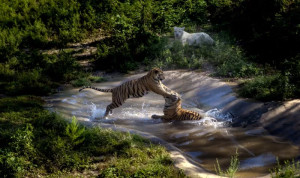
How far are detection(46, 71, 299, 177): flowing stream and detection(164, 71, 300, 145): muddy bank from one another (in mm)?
29

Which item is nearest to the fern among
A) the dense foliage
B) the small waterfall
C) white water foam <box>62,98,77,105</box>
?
the small waterfall

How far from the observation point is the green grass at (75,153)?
16.2ft

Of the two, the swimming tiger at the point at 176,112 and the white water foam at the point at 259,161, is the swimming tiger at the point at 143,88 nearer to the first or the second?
the swimming tiger at the point at 176,112

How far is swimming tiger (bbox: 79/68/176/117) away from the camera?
6961mm

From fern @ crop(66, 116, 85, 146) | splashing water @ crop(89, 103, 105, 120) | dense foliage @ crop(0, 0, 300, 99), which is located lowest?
splashing water @ crop(89, 103, 105, 120)

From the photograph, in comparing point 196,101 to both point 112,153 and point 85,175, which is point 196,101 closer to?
point 112,153

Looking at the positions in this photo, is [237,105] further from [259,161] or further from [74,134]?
[74,134]

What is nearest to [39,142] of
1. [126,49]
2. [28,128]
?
[28,128]

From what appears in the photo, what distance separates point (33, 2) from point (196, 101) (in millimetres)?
9608

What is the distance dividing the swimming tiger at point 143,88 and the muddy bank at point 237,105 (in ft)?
5.29

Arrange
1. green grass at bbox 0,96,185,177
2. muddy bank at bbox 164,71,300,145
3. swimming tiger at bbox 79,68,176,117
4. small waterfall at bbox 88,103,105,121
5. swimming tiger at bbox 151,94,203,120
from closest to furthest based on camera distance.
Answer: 1. green grass at bbox 0,96,185,177
2. muddy bank at bbox 164,71,300,145
3. swimming tiger at bbox 79,68,176,117
4. swimming tiger at bbox 151,94,203,120
5. small waterfall at bbox 88,103,105,121

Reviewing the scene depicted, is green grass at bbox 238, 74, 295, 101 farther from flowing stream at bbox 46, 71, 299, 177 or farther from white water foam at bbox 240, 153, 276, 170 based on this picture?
white water foam at bbox 240, 153, 276, 170

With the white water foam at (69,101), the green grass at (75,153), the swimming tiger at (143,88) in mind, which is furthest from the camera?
the white water foam at (69,101)

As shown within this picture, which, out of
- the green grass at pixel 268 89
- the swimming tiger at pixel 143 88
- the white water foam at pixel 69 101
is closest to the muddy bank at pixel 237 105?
the green grass at pixel 268 89
